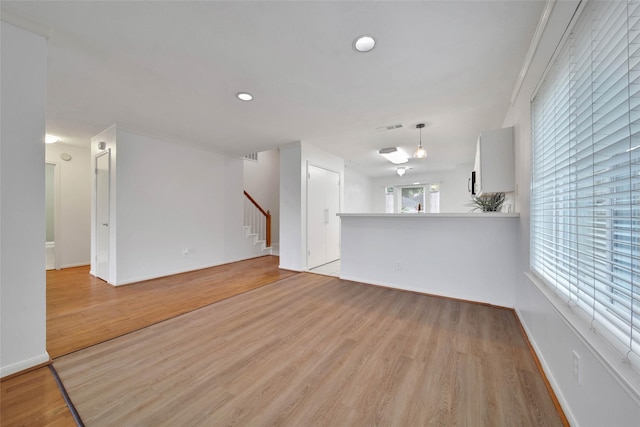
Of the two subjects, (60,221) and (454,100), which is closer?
(454,100)

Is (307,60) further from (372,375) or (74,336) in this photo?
(74,336)

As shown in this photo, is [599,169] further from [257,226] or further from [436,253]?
[257,226]

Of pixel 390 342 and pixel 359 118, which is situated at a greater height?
pixel 359 118

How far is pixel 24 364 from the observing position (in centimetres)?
170

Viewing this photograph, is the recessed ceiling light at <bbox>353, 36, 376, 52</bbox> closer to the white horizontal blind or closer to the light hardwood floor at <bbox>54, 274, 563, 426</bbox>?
the white horizontal blind

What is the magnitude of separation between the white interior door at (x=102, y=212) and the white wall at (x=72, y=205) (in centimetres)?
131

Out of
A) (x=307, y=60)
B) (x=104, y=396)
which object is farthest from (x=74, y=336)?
(x=307, y=60)

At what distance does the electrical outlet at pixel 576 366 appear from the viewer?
3.83 ft

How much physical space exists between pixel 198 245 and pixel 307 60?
4.07 metres

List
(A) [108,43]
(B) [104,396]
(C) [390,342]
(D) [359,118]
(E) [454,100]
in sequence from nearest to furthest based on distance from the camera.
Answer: (B) [104,396]
(A) [108,43]
(C) [390,342]
(E) [454,100]
(D) [359,118]

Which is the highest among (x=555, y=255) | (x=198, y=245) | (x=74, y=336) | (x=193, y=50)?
(x=193, y=50)

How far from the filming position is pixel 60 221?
4.60m

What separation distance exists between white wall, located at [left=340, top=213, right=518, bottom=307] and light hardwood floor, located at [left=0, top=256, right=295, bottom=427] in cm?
149

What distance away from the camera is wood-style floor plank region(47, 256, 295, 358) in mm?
2254
